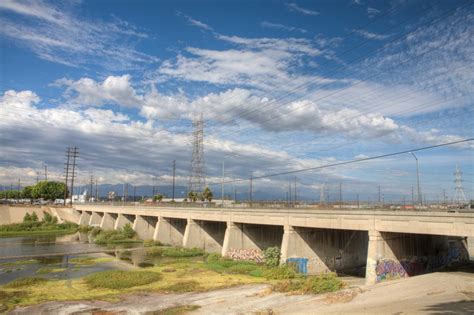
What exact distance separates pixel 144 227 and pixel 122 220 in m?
13.7

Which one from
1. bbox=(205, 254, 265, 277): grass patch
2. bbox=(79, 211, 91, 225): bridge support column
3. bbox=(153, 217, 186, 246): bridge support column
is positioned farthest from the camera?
bbox=(79, 211, 91, 225): bridge support column

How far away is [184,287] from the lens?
35.3 meters

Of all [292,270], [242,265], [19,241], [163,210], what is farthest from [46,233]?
[292,270]

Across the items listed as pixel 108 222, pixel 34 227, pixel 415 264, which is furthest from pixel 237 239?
pixel 34 227

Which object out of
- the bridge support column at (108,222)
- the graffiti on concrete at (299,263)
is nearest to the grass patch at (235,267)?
the graffiti on concrete at (299,263)

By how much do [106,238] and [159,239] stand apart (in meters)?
14.1

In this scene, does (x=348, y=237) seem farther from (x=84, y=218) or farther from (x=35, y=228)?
(x=84, y=218)

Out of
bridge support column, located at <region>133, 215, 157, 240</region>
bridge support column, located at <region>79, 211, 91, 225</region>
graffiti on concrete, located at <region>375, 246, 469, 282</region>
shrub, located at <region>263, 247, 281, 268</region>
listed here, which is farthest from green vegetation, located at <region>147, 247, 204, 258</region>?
bridge support column, located at <region>79, 211, 91, 225</region>

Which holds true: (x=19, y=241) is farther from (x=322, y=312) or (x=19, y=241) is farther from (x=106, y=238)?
Answer: (x=322, y=312)

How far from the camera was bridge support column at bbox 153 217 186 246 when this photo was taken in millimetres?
72688

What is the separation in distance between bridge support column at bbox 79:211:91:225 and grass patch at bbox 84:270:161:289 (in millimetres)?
83397

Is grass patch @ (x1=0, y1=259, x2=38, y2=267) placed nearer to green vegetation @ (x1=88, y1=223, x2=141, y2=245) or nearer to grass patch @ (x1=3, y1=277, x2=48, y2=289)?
grass patch @ (x1=3, y1=277, x2=48, y2=289)

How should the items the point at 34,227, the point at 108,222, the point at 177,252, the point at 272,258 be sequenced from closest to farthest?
the point at 272,258, the point at 177,252, the point at 108,222, the point at 34,227

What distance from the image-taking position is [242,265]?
45.3 meters
